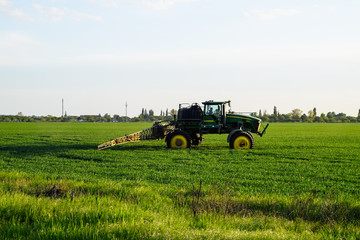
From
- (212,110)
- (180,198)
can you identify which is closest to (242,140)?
(212,110)

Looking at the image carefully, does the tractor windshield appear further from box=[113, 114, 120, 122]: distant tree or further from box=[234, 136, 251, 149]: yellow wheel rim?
box=[113, 114, 120, 122]: distant tree

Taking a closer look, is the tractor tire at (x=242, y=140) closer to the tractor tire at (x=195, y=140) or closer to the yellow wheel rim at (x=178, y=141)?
the tractor tire at (x=195, y=140)

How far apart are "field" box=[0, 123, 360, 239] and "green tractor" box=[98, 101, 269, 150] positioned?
10.4 ft

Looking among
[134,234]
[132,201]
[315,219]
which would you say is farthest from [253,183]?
[134,234]

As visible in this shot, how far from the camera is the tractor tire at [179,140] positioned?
66.2 feet

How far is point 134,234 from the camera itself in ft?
16.4

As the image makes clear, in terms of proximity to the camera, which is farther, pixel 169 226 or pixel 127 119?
pixel 127 119

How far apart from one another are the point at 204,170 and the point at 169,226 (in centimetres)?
759

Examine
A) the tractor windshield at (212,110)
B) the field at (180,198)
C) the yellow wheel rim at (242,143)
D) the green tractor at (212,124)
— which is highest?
the tractor windshield at (212,110)

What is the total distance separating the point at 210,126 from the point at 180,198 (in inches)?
484

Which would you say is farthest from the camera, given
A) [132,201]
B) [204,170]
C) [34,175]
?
[204,170]

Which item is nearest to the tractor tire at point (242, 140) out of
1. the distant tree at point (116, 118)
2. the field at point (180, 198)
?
the field at point (180, 198)

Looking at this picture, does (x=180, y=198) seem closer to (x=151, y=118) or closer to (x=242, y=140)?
(x=242, y=140)

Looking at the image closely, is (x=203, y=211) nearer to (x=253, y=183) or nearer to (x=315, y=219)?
(x=315, y=219)
